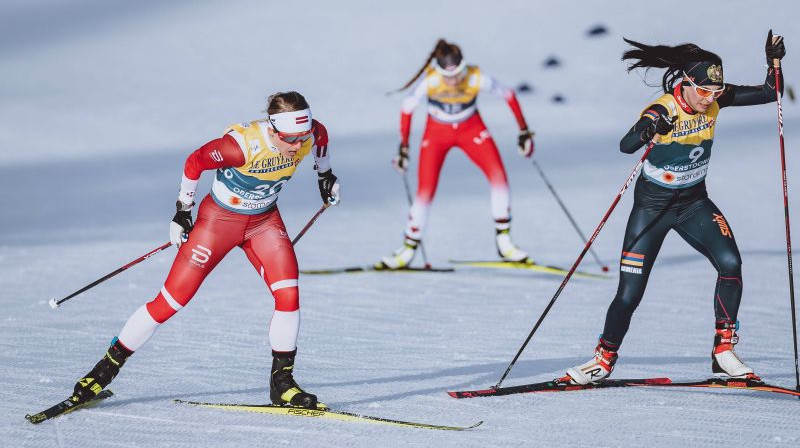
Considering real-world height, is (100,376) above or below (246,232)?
below

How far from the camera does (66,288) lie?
9078mm

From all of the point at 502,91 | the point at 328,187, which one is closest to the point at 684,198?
the point at 328,187

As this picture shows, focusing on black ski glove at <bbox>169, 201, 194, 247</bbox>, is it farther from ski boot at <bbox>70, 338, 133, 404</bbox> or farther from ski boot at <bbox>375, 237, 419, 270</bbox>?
ski boot at <bbox>375, 237, 419, 270</bbox>

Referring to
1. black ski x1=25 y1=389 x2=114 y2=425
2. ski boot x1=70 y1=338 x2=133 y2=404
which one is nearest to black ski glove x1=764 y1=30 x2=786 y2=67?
ski boot x1=70 y1=338 x2=133 y2=404

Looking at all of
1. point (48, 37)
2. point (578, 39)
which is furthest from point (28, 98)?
point (578, 39)

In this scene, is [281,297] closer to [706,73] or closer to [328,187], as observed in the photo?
[328,187]

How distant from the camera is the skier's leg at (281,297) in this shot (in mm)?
5457

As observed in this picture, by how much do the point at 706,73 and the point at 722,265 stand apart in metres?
0.89

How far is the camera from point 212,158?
17.5 ft

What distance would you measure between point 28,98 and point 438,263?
14.9 metres

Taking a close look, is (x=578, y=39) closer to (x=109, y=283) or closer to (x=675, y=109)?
(x=109, y=283)

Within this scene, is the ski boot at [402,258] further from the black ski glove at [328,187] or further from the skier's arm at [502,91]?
the black ski glove at [328,187]

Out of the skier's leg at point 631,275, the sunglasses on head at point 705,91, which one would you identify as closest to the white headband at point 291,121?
the skier's leg at point 631,275

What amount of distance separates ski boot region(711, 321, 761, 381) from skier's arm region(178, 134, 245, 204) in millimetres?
2394
